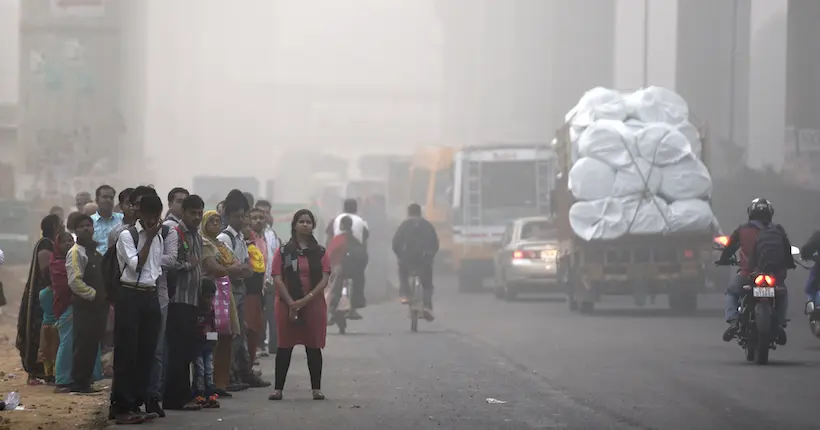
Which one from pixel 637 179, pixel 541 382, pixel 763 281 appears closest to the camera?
pixel 541 382

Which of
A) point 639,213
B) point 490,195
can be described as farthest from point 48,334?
point 490,195

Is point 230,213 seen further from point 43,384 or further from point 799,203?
point 799,203

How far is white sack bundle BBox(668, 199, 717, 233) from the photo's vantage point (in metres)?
22.9

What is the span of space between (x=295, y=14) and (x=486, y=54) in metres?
21.5

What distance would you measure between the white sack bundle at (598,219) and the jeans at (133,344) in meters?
13.5

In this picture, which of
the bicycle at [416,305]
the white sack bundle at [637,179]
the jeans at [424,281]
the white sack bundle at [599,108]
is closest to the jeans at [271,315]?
the bicycle at [416,305]

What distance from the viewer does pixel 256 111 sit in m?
98.4

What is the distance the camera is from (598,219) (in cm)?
2311

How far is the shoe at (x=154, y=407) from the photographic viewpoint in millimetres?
10445

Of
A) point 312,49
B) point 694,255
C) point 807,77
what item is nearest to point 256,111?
point 312,49

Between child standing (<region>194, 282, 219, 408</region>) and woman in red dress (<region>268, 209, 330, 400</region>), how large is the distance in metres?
0.59

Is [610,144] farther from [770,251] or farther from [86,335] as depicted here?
[86,335]

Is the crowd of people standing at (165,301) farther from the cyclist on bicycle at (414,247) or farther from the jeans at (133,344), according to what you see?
the cyclist on bicycle at (414,247)

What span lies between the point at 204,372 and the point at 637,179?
1304cm
